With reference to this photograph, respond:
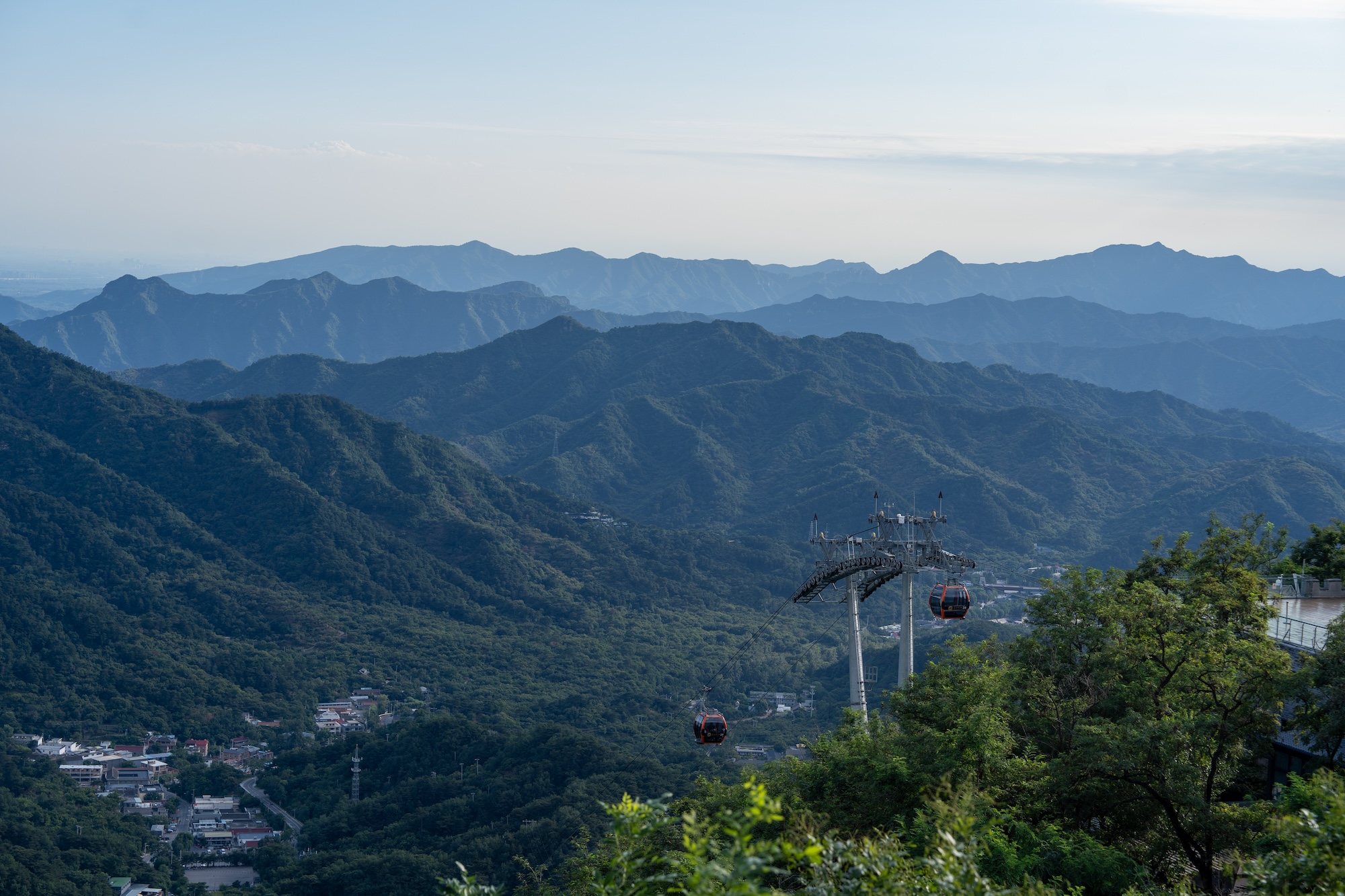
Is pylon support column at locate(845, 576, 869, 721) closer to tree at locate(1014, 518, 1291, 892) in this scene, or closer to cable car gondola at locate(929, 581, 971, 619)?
cable car gondola at locate(929, 581, 971, 619)

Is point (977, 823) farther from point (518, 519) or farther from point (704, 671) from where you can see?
point (518, 519)

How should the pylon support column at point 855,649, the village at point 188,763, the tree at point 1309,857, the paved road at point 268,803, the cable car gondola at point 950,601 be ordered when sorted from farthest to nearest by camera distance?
the paved road at point 268,803, the village at point 188,763, the pylon support column at point 855,649, the cable car gondola at point 950,601, the tree at point 1309,857

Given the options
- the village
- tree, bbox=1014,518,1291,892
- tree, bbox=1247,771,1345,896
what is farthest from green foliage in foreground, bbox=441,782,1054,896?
the village

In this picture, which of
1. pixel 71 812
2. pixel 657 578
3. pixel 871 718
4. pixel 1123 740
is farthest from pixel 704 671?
pixel 1123 740

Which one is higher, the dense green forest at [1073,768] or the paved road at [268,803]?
the dense green forest at [1073,768]

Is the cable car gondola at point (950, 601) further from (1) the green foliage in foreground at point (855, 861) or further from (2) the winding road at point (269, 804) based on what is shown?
(2) the winding road at point (269, 804)

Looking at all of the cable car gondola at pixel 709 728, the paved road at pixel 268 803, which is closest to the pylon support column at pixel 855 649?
the cable car gondola at pixel 709 728

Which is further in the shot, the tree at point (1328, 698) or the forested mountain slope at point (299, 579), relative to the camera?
the forested mountain slope at point (299, 579)
